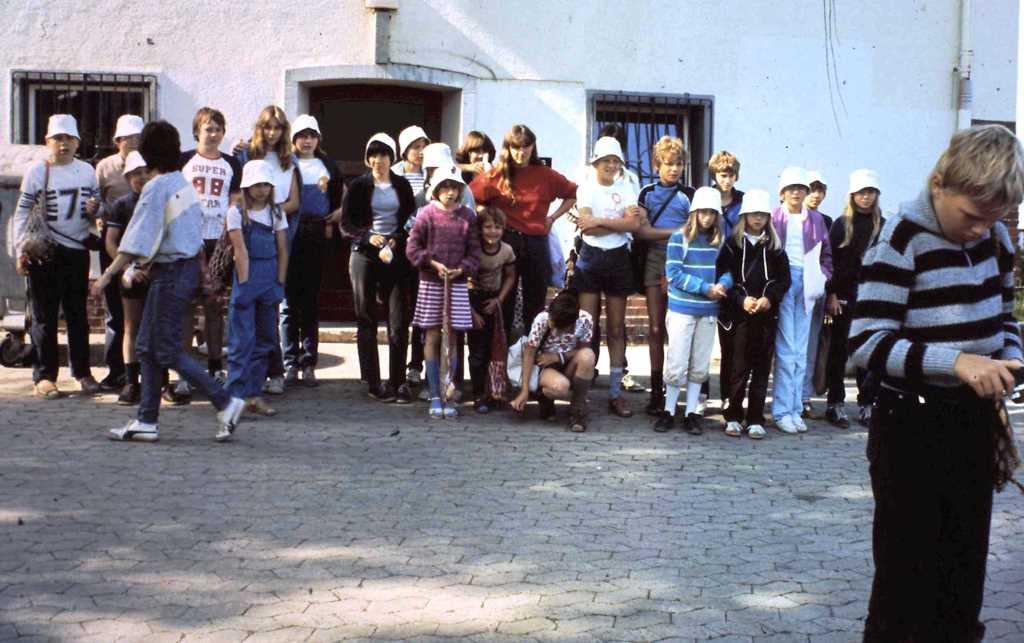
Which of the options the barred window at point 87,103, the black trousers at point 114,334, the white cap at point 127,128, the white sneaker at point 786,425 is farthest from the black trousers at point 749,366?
the barred window at point 87,103

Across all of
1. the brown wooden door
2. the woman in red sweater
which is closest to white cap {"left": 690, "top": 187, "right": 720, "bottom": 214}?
the woman in red sweater

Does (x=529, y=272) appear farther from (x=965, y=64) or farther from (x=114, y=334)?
(x=965, y=64)

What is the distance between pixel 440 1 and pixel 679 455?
20.5ft

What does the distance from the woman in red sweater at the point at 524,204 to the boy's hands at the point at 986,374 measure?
20.2 ft

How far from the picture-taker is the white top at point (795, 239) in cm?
962

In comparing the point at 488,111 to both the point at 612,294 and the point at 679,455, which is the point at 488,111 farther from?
the point at 679,455

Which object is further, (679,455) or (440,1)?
(440,1)

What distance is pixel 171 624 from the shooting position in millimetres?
4965

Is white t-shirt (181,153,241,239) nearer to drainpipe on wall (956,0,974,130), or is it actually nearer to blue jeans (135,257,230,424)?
blue jeans (135,257,230,424)

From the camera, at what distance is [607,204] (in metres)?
9.84

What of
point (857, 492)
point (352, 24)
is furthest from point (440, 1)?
point (857, 492)

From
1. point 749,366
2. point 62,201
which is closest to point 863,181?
point 749,366

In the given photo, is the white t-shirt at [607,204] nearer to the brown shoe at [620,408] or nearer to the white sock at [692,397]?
the brown shoe at [620,408]

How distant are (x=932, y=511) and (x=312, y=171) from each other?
23.4ft
